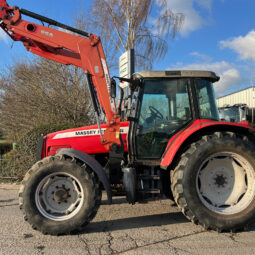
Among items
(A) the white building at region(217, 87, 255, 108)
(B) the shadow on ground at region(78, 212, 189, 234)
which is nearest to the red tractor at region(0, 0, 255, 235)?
(B) the shadow on ground at region(78, 212, 189, 234)

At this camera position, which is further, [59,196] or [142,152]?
[142,152]

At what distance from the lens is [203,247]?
10.00 feet

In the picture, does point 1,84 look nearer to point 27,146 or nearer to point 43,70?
point 43,70

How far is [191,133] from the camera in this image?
11.8ft

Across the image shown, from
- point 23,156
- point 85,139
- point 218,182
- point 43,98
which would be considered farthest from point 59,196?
point 43,98

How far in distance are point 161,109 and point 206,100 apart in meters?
0.76

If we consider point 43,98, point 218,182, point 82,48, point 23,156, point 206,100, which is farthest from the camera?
point 43,98

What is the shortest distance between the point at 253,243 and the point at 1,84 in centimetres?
1075

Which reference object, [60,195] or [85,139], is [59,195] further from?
[85,139]

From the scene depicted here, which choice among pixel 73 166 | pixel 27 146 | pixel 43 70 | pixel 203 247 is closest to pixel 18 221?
pixel 73 166

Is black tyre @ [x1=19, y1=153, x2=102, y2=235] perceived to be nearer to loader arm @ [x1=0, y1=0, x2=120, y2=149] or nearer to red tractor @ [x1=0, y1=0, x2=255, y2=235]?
red tractor @ [x1=0, y1=0, x2=255, y2=235]

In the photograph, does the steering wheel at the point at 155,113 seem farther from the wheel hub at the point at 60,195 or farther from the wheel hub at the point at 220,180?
the wheel hub at the point at 60,195

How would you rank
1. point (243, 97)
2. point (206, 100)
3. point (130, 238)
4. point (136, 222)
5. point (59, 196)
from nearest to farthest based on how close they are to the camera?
point (130, 238) → point (59, 196) → point (136, 222) → point (206, 100) → point (243, 97)

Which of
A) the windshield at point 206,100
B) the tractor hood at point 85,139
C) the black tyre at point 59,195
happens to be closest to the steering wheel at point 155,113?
the tractor hood at point 85,139
